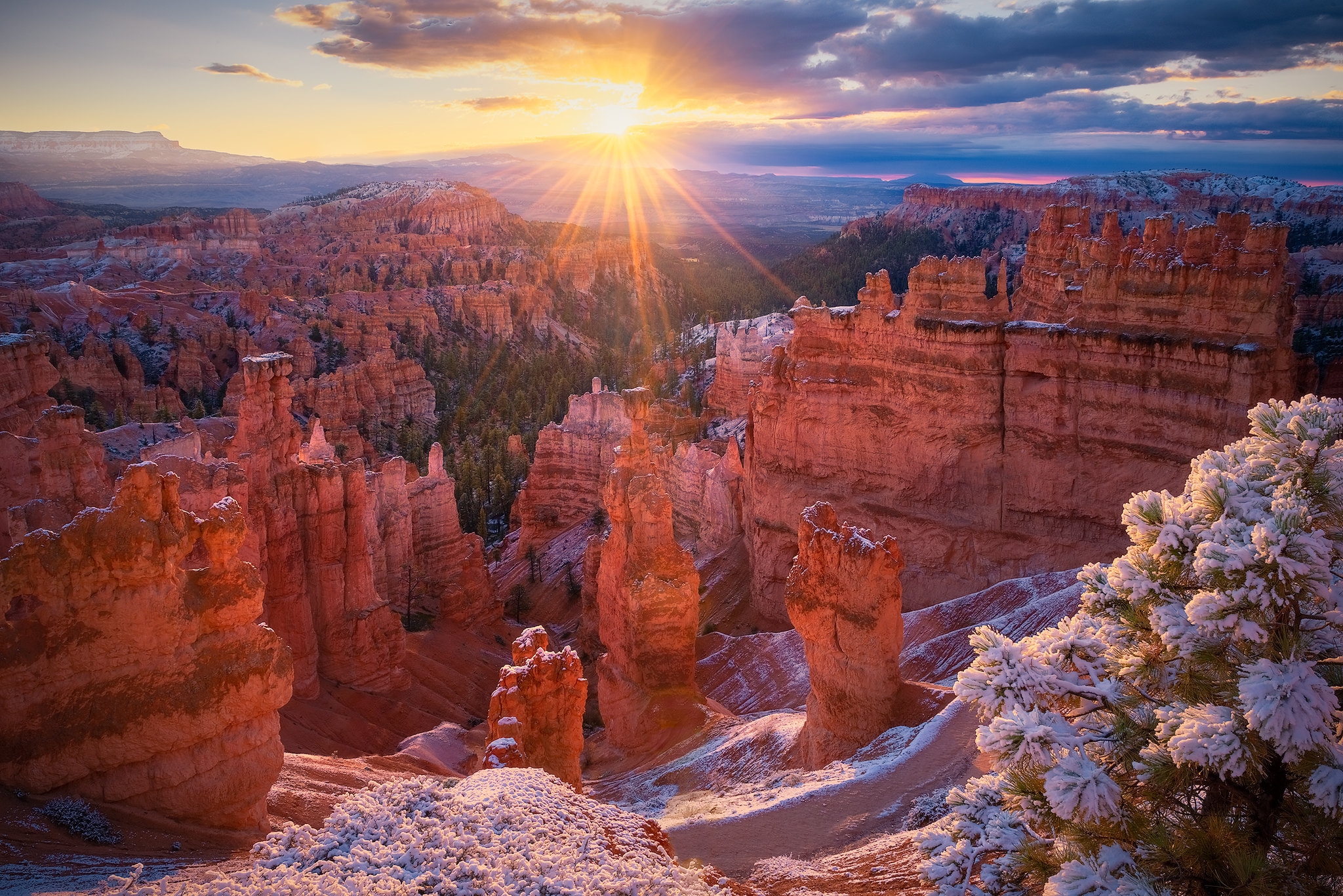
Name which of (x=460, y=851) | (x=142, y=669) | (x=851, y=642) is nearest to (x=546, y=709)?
(x=851, y=642)

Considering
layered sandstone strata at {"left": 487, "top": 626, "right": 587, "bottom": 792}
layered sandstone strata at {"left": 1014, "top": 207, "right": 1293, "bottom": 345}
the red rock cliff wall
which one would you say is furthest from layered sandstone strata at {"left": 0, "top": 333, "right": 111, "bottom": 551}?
layered sandstone strata at {"left": 1014, "top": 207, "right": 1293, "bottom": 345}

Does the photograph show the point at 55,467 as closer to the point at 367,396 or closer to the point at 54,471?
the point at 54,471

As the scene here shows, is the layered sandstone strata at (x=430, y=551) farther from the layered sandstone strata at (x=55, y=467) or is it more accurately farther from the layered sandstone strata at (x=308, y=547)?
the layered sandstone strata at (x=55, y=467)

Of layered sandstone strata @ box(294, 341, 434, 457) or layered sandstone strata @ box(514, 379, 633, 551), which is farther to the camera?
layered sandstone strata @ box(294, 341, 434, 457)

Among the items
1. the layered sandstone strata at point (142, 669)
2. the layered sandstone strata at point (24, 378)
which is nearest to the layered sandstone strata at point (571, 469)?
the layered sandstone strata at point (24, 378)

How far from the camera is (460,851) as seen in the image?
7.04 meters

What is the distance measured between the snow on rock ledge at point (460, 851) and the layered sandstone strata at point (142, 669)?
2334 millimetres

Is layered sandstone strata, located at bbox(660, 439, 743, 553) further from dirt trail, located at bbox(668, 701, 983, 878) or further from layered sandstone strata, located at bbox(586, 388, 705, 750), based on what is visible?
dirt trail, located at bbox(668, 701, 983, 878)

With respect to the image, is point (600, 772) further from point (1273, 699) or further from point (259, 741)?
point (1273, 699)

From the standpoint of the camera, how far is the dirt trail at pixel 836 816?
33.9 ft

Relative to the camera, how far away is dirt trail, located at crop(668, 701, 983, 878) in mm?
10328

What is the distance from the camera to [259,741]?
9.91 meters

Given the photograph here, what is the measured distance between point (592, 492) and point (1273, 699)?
34.2 meters

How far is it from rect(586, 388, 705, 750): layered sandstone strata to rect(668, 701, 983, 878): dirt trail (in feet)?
21.5
